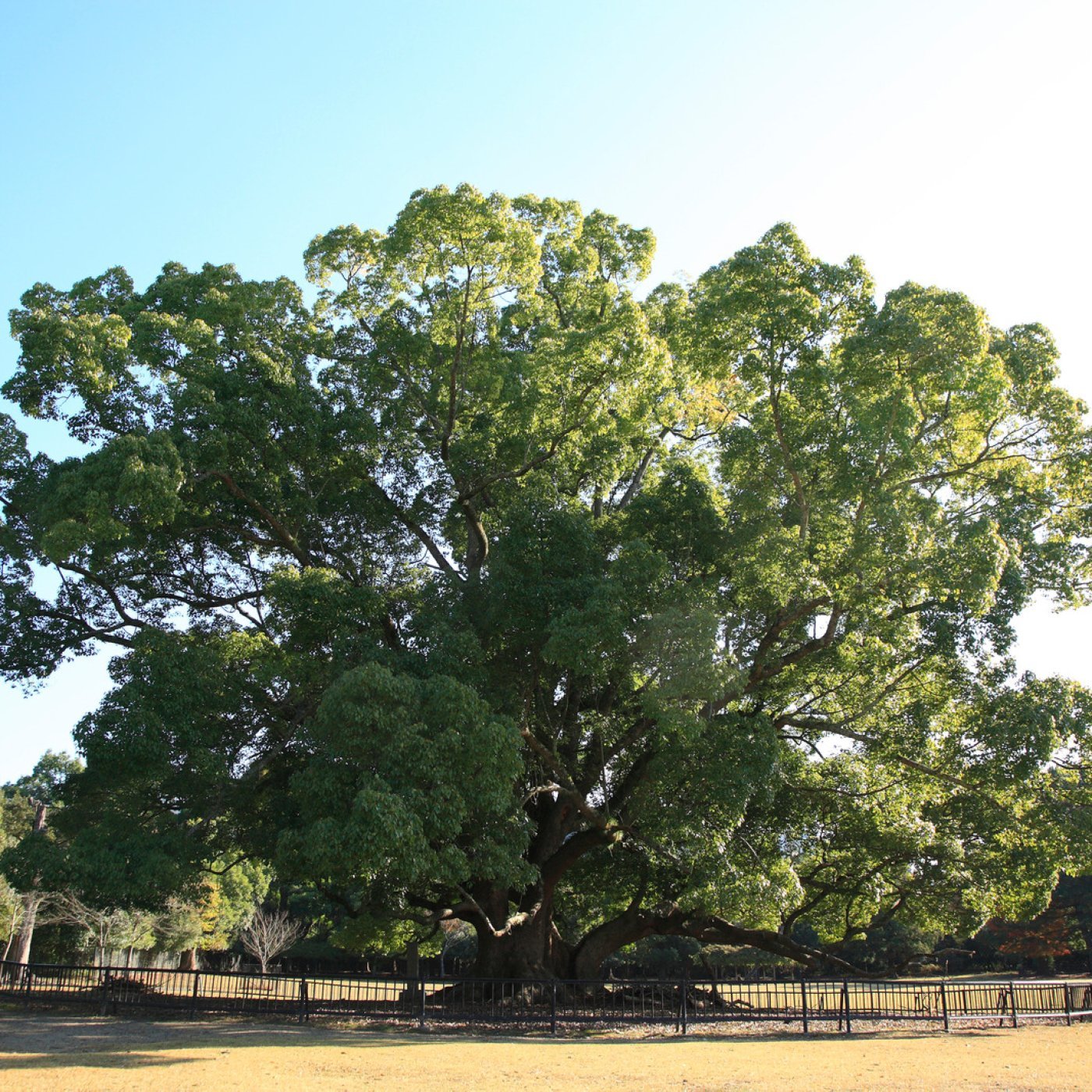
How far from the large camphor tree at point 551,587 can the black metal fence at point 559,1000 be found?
4.64ft

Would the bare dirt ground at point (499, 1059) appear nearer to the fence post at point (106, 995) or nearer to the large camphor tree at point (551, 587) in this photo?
the fence post at point (106, 995)

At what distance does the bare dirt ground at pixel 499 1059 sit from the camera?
806cm

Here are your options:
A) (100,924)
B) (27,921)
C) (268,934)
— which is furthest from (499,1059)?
(268,934)

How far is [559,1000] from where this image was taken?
14758 millimetres

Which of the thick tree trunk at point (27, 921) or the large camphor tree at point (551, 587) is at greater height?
the large camphor tree at point (551, 587)

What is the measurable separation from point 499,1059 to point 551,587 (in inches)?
251

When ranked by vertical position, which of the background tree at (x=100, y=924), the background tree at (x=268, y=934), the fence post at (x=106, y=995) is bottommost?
the background tree at (x=268, y=934)

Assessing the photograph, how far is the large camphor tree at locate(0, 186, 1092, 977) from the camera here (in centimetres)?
1252

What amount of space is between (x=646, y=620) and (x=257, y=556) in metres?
8.18

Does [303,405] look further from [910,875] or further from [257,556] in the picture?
[910,875]

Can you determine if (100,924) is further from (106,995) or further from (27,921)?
(106,995)

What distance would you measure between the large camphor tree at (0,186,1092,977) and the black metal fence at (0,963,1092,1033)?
1413mm

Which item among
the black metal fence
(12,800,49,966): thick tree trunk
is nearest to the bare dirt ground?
the black metal fence

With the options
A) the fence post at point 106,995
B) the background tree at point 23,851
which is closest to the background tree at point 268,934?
the background tree at point 23,851
